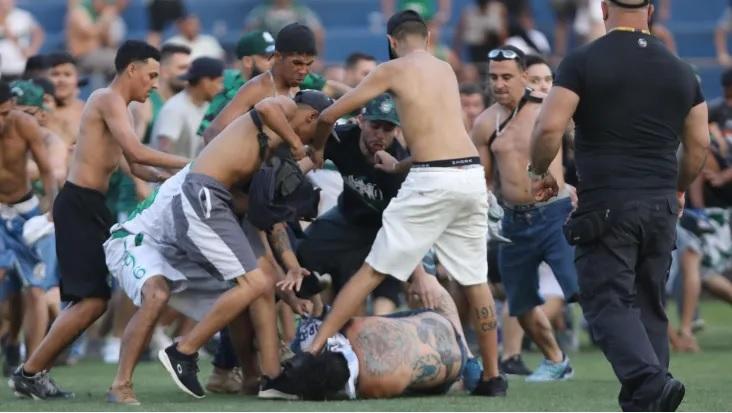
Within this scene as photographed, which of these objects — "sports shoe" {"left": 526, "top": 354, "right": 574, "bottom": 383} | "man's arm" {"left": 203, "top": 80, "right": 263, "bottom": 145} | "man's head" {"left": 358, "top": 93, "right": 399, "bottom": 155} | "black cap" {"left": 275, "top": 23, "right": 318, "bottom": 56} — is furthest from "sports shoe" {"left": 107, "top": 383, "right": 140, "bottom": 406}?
"sports shoe" {"left": 526, "top": 354, "right": 574, "bottom": 383}

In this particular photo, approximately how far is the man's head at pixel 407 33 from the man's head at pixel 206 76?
3.94 m

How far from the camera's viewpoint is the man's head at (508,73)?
1188 centimetres

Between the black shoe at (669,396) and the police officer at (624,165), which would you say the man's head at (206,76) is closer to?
the police officer at (624,165)

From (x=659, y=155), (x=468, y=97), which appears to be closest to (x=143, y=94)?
(x=659, y=155)

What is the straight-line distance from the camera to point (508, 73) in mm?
11891

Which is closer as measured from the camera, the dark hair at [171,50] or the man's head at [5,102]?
the man's head at [5,102]

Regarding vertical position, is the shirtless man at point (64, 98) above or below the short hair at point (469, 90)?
above

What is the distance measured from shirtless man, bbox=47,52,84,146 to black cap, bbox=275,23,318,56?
14.2 feet

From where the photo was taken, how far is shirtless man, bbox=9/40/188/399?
1022 cm

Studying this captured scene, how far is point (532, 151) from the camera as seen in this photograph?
831cm

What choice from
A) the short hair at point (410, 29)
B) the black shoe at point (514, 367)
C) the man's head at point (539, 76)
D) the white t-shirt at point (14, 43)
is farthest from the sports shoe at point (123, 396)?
the white t-shirt at point (14, 43)

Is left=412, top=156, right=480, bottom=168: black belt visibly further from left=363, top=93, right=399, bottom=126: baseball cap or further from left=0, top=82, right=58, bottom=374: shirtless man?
left=0, top=82, right=58, bottom=374: shirtless man

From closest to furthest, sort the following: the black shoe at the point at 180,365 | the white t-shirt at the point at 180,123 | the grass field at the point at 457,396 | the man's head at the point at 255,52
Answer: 1. the grass field at the point at 457,396
2. the black shoe at the point at 180,365
3. the man's head at the point at 255,52
4. the white t-shirt at the point at 180,123

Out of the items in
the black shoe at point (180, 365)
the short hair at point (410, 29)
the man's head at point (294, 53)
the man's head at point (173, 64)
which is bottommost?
the black shoe at point (180, 365)
